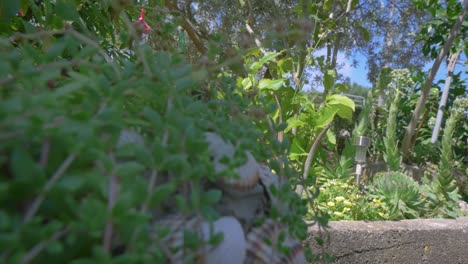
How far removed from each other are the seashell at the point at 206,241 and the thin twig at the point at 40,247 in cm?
10

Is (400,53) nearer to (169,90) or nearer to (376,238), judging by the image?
(376,238)

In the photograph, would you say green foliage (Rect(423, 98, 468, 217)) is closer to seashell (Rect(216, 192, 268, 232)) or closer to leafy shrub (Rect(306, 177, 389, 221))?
leafy shrub (Rect(306, 177, 389, 221))

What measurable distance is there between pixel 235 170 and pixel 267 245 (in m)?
0.09

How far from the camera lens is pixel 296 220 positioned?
1.85ft

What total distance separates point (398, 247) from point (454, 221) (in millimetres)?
545

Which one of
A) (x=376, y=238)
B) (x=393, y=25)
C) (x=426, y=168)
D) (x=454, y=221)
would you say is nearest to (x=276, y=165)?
(x=376, y=238)

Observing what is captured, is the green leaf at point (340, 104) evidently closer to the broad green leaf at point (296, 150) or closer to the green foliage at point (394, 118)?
the broad green leaf at point (296, 150)

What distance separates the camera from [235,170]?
1.73 ft

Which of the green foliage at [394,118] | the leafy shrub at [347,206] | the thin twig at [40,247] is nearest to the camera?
the thin twig at [40,247]

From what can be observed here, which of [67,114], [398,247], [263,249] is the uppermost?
[67,114]

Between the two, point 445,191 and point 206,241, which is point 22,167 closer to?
point 206,241

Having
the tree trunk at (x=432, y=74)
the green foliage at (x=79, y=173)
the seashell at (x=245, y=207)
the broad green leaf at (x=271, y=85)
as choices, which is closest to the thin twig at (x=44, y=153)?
the green foliage at (x=79, y=173)

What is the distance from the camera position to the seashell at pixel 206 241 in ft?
1.30

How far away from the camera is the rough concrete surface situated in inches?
78.9
